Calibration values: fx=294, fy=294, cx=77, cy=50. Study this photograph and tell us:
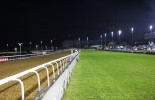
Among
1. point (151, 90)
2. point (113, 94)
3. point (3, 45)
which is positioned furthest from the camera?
point (3, 45)

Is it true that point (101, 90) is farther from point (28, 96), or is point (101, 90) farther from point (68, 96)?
point (28, 96)

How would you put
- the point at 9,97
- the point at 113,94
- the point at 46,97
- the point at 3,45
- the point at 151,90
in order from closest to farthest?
the point at 46,97 → the point at 9,97 → the point at 113,94 → the point at 151,90 → the point at 3,45

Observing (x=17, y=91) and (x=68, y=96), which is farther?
(x=17, y=91)

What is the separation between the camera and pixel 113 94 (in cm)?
937

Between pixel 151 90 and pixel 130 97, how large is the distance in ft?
5.55

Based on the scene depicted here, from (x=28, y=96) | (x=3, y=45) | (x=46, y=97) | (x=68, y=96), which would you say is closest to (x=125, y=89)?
(x=68, y=96)

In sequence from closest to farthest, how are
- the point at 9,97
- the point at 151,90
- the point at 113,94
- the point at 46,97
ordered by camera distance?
the point at 46,97 < the point at 9,97 < the point at 113,94 < the point at 151,90

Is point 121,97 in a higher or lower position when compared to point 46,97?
lower

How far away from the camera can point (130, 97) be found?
8758 mm

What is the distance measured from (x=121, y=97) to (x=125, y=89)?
5.51ft

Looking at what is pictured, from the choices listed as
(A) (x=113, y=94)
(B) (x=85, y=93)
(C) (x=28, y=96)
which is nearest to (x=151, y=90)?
(A) (x=113, y=94)

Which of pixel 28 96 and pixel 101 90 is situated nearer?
pixel 28 96

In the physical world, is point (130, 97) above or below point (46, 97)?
below

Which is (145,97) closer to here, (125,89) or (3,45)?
(125,89)
